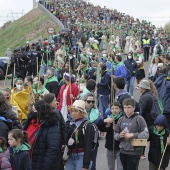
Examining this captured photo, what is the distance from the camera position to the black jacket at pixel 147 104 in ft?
29.7

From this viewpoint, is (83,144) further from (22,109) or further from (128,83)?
(128,83)

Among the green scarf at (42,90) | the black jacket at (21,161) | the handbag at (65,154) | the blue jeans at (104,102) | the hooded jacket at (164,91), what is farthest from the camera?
the blue jeans at (104,102)

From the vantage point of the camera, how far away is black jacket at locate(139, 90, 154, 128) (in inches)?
356

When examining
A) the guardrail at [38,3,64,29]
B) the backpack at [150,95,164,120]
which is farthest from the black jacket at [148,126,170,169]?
the guardrail at [38,3,64,29]

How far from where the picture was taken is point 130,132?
7.58 metres

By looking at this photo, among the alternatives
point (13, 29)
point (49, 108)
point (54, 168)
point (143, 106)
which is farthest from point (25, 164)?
point (13, 29)

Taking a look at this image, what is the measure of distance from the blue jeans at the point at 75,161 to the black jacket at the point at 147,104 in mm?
2508

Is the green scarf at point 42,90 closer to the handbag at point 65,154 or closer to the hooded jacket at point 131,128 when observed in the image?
the hooded jacket at point 131,128

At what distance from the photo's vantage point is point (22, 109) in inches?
402

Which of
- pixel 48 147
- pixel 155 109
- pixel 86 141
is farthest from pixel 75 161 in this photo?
pixel 155 109

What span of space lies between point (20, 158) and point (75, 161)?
0.84 meters

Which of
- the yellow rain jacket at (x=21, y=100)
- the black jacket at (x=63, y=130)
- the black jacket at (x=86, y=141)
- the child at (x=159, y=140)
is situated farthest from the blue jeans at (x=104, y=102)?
the black jacket at (x=86, y=141)

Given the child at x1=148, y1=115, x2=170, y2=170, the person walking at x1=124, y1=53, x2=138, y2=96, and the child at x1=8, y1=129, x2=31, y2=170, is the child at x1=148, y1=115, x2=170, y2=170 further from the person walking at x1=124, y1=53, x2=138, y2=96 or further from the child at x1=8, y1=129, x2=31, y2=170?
the person walking at x1=124, y1=53, x2=138, y2=96

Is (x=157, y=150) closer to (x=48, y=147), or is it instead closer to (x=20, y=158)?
(x=48, y=147)
